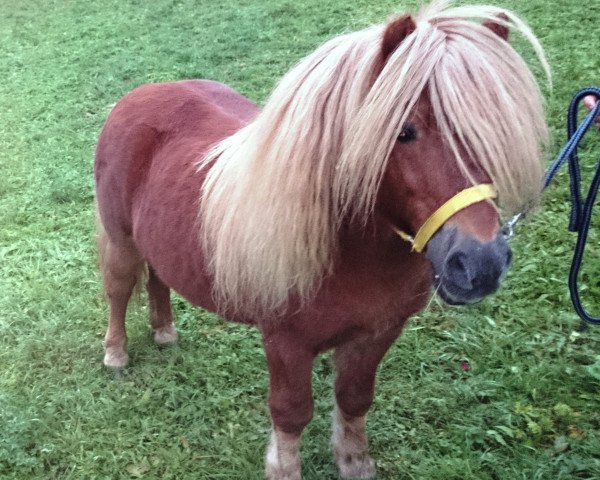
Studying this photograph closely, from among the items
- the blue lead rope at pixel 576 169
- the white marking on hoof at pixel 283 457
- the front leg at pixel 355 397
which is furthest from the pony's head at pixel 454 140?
Result: the white marking on hoof at pixel 283 457

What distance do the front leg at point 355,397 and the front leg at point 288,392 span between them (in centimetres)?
17

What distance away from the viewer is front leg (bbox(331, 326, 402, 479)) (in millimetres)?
2053

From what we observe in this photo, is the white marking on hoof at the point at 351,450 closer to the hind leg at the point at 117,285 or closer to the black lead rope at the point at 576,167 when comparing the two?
the black lead rope at the point at 576,167

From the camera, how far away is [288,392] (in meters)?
2.00

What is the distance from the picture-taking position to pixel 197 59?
714 cm

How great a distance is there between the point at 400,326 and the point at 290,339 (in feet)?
1.25

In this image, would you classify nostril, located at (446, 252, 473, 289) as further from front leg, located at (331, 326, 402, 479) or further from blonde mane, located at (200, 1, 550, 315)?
front leg, located at (331, 326, 402, 479)

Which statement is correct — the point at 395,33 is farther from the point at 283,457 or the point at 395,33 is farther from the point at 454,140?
the point at 283,457

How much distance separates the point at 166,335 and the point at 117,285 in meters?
0.43

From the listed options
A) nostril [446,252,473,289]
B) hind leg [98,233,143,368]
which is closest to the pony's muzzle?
nostril [446,252,473,289]

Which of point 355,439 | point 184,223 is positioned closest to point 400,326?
point 355,439

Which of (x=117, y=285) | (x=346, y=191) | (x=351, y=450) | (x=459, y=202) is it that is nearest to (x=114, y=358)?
(x=117, y=285)

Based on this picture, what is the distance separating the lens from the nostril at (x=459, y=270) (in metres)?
1.26

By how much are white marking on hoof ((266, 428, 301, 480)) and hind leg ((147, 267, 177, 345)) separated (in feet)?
3.43
